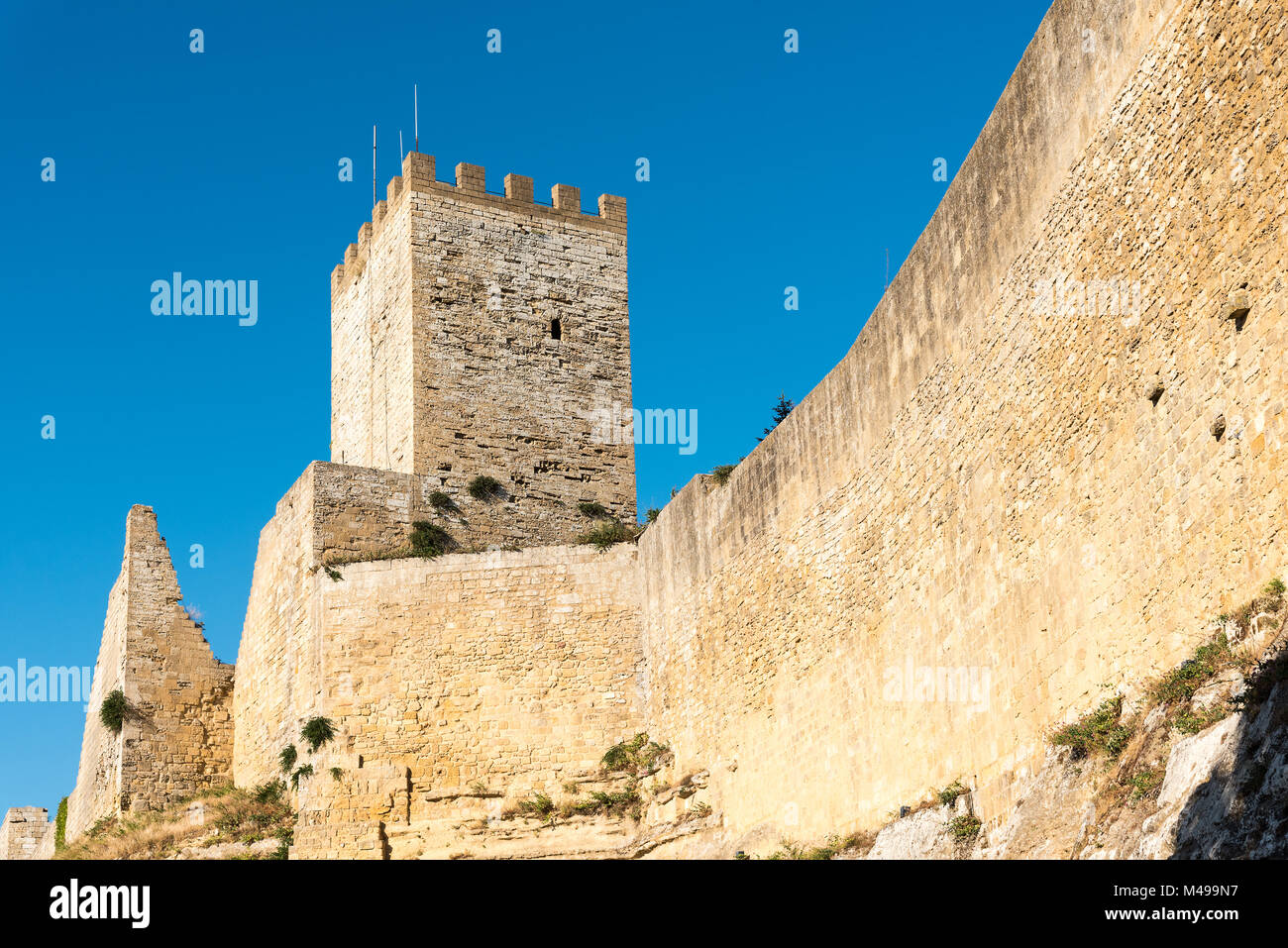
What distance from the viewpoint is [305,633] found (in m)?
18.5

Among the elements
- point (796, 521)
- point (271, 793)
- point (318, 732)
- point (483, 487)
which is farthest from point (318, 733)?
point (796, 521)

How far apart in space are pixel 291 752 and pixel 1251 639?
41.3 ft

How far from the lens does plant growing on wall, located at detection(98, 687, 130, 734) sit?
67.7 ft

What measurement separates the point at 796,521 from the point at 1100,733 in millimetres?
5569

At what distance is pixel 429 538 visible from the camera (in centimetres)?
2030

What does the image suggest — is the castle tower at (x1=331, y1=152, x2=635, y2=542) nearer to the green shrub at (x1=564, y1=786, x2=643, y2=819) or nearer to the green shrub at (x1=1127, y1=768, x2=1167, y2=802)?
the green shrub at (x1=564, y1=786, x2=643, y2=819)

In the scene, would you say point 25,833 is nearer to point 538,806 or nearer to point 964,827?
point 538,806

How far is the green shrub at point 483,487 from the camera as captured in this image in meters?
21.2

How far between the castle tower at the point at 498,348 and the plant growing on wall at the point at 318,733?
14.4ft

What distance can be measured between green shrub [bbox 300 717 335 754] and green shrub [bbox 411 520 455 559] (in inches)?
125

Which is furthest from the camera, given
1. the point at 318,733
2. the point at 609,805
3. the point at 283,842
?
the point at 318,733

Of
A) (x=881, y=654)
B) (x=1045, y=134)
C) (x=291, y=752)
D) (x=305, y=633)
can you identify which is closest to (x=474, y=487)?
(x=305, y=633)

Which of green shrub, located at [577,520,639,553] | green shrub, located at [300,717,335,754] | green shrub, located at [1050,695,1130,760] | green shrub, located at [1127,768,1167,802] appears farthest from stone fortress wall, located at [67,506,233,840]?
green shrub, located at [1127,768,1167,802]

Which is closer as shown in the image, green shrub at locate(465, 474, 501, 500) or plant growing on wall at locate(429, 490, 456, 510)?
plant growing on wall at locate(429, 490, 456, 510)
